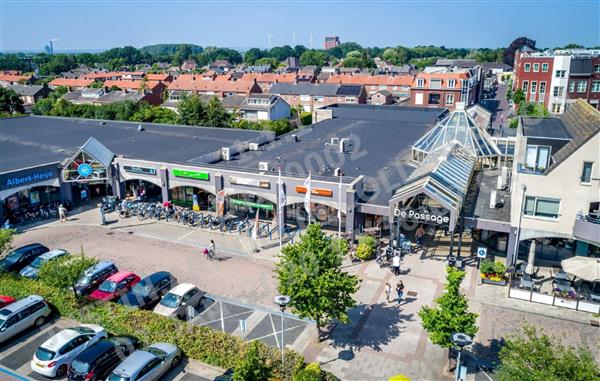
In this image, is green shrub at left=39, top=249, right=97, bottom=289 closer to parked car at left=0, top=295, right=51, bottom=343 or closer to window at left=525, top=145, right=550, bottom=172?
parked car at left=0, top=295, right=51, bottom=343

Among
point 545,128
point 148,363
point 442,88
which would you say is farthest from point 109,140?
point 442,88

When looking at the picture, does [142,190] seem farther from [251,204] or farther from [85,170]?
[251,204]

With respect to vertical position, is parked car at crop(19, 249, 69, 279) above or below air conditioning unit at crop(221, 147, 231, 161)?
below

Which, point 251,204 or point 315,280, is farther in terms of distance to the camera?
point 251,204

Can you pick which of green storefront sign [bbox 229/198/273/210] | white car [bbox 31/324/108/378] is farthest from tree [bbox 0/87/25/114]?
white car [bbox 31/324/108/378]

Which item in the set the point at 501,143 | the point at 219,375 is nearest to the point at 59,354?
the point at 219,375

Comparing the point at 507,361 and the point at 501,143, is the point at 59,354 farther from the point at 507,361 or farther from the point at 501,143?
the point at 501,143

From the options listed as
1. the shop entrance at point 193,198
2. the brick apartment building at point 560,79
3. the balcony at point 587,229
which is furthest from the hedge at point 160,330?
the brick apartment building at point 560,79
